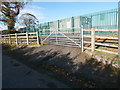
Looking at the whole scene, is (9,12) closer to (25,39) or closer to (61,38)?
(25,39)

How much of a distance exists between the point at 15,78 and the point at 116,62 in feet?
14.7

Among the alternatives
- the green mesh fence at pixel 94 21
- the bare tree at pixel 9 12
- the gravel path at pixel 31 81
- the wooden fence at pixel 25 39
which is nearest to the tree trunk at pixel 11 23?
the bare tree at pixel 9 12

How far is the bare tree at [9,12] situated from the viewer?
19077 mm

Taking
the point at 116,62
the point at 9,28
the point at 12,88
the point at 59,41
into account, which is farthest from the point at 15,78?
the point at 9,28

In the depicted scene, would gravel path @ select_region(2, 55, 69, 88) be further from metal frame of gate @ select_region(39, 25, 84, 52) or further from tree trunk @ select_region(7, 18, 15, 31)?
tree trunk @ select_region(7, 18, 15, 31)

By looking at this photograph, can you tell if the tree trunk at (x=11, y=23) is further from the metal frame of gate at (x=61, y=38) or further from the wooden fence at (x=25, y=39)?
the metal frame of gate at (x=61, y=38)

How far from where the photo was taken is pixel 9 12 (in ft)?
65.4

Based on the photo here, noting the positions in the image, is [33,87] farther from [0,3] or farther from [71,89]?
[0,3]

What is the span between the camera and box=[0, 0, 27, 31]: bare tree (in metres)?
19.1

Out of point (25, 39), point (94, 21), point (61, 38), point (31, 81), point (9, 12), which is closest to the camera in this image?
point (31, 81)

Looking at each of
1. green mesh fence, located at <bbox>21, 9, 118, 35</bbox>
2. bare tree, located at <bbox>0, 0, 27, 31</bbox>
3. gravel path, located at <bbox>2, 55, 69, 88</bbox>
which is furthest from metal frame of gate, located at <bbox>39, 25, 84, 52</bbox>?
bare tree, located at <bbox>0, 0, 27, 31</bbox>

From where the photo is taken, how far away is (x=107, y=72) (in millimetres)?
4777

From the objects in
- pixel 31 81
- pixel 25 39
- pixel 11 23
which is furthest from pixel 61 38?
pixel 11 23

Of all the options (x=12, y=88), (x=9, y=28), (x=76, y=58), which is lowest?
(x=12, y=88)
